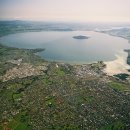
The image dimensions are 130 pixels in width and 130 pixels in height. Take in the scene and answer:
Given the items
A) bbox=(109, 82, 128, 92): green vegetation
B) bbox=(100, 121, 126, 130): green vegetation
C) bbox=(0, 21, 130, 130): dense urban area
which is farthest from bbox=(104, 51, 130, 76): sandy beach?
bbox=(100, 121, 126, 130): green vegetation

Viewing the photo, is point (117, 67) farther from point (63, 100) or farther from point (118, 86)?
point (63, 100)

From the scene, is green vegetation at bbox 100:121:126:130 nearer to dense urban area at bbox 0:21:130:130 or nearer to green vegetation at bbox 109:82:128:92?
dense urban area at bbox 0:21:130:130

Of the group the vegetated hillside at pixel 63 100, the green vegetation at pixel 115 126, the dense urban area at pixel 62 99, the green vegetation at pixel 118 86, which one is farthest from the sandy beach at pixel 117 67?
the green vegetation at pixel 115 126

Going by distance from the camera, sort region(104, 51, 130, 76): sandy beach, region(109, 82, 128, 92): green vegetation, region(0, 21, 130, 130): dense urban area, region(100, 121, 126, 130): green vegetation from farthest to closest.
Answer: region(104, 51, 130, 76): sandy beach, region(109, 82, 128, 92): green vegetation, region(0, 21, 130, 130): dense urban area, region(100, 121, 126, 130): green vegetation

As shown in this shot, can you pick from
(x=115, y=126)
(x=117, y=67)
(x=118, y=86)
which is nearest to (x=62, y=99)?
(x=115, y=126)

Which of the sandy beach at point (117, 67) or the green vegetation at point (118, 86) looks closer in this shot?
the green vegetation at point (118, 86)

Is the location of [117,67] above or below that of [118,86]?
below

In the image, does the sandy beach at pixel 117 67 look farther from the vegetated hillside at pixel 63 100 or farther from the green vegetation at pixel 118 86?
the green vegetation at pixel 118 86

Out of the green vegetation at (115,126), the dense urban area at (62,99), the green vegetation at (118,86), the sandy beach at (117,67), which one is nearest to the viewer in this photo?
the green vegetation at (115,126)
